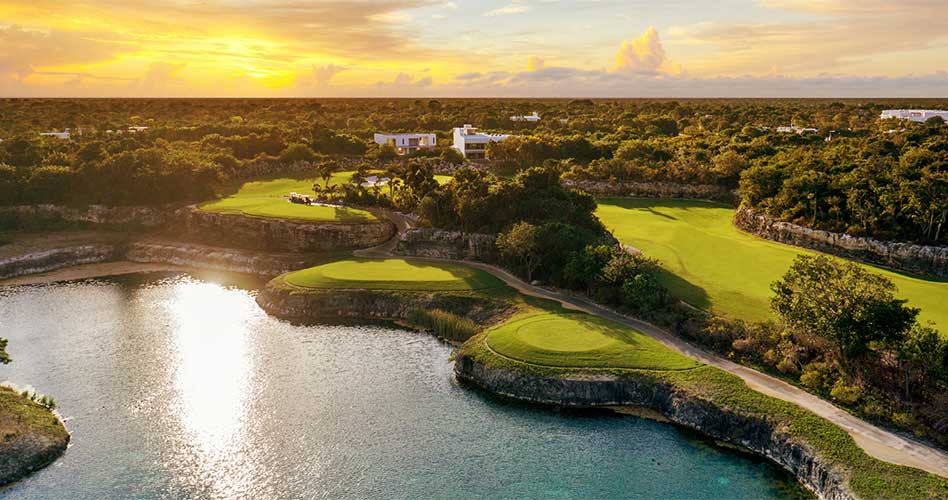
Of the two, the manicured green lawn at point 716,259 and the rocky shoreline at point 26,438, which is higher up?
the manicured green lawn at point 716,259

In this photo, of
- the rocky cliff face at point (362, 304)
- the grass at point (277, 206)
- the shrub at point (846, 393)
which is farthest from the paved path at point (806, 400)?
the grass at point (277, 206)

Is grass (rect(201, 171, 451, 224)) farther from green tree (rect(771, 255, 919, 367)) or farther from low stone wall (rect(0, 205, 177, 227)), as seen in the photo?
green tree (rect(771, 255, 919, 367))

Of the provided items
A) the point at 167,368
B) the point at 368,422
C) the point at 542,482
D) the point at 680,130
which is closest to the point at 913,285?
the point at 542,482

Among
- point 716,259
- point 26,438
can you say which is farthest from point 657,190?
point 26,438

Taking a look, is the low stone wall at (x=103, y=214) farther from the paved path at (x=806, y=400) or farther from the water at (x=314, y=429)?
the paved path at (x=806, y=400)

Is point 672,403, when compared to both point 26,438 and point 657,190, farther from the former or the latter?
point 657,190

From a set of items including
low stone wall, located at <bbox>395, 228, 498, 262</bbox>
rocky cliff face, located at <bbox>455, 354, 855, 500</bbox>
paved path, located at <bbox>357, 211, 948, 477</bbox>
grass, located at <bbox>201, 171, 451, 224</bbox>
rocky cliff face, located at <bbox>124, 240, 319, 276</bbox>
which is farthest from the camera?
grass, located at <bbox>201, 171, 451, 224</bbox>

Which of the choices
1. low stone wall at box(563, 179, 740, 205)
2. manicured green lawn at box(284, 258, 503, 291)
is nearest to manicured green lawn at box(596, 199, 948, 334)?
low stone wall at box(563, 179, 740, 205)
